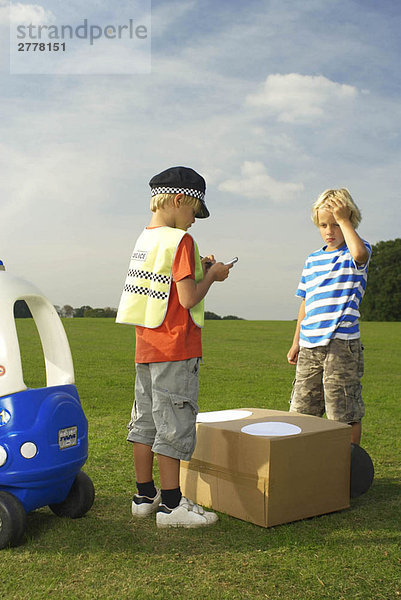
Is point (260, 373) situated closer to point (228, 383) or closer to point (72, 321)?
point (228, 383)

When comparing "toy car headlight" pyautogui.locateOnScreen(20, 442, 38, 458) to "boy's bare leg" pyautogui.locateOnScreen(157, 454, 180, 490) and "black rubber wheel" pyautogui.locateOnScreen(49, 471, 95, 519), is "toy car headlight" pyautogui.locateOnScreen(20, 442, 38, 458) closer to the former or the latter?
"black rubber wheel" pyautogui.locateOnScreen(49, 471, 95, 519)

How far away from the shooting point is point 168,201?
3.77m

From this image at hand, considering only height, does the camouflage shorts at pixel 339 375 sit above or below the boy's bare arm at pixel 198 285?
below

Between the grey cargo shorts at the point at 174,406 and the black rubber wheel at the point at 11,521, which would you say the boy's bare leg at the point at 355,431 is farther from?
the black rubber wheel at the point at 11,521

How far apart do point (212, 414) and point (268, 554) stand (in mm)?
1220

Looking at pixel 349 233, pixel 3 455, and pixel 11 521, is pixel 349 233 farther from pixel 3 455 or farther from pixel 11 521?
pixel 11 521

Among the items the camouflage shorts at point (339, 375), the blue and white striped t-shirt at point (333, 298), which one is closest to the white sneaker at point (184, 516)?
the camouflage shorts at point (339, 375)

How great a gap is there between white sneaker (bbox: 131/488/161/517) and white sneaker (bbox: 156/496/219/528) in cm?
20

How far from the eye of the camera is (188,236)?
3627 millimetres

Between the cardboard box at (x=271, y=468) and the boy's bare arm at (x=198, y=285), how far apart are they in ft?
2.59

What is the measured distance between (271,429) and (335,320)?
0.98 meters

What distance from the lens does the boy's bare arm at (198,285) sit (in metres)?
3.51

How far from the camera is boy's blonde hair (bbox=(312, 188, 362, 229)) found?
4.36 metres

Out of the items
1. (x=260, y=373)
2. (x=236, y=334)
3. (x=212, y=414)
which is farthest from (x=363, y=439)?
(x=236, y=334)
